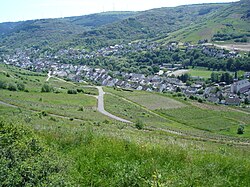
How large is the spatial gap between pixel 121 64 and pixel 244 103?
69.2 m

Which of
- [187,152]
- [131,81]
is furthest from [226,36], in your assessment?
[187,152]

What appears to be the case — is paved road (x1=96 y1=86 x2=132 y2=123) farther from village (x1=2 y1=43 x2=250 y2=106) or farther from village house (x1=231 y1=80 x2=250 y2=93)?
village house (x1=231 y1=80 x2=250 y2=93)

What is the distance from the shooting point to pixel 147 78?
380 feet

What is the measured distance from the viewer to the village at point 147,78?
293 feet

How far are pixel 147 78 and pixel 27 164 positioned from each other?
355 ft

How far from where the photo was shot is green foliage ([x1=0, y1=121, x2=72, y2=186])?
310 inches

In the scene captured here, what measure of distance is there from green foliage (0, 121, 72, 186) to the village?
73866 mm

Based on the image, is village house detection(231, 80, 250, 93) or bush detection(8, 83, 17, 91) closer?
bush detection(8, 83, 17, 91)

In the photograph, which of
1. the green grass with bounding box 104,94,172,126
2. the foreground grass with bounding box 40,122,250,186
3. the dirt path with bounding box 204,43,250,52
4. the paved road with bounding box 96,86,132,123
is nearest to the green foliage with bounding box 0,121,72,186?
the foreground grass with bounding box 40,122,250,186

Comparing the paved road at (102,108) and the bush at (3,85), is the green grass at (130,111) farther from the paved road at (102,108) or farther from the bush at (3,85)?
the bush at (3,85)

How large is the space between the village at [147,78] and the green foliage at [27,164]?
73.9 metres

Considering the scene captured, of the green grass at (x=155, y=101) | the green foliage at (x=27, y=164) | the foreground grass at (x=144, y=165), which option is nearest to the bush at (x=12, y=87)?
the green grass at (x=155, y=101)

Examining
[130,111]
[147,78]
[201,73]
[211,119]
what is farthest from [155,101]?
[201,73]

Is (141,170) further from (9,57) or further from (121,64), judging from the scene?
(9,57)
